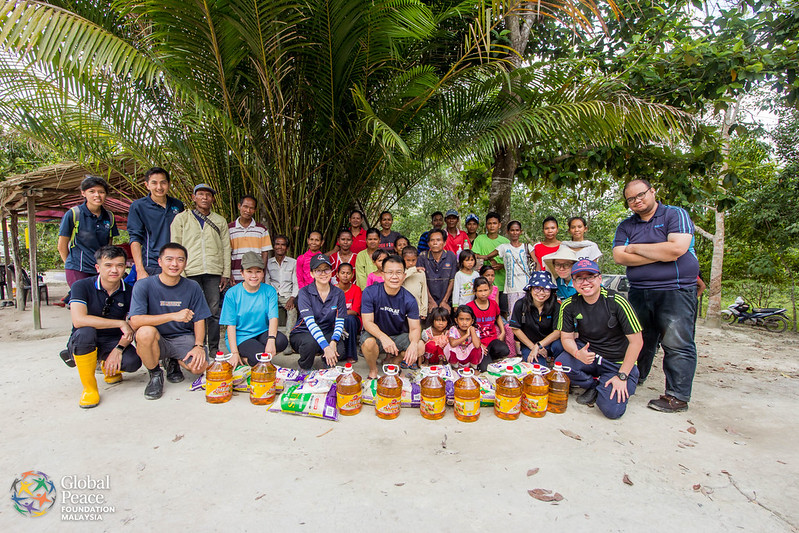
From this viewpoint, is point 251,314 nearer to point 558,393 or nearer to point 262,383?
point 262,383

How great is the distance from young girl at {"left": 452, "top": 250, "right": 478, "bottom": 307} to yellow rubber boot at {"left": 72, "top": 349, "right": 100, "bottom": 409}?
10.5ft

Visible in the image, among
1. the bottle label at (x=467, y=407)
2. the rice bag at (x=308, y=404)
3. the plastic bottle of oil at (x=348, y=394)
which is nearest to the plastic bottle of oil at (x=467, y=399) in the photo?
the bottle label at (x=467, y=407)

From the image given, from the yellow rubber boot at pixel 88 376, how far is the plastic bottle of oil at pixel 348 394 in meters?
1.78

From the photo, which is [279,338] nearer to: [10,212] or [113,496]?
[113,496]

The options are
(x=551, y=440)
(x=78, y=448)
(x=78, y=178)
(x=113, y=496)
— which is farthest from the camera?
(x=78, y=178)

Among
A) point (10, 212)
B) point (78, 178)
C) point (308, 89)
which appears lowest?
point (10, 212)

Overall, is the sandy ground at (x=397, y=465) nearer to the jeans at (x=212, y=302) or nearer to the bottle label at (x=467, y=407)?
the bottle label at (x=467, y=407)

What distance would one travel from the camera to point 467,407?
2652 millimetres

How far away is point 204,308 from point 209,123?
1952mm

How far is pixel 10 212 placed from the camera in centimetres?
735

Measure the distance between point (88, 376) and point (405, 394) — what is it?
92.4 inches

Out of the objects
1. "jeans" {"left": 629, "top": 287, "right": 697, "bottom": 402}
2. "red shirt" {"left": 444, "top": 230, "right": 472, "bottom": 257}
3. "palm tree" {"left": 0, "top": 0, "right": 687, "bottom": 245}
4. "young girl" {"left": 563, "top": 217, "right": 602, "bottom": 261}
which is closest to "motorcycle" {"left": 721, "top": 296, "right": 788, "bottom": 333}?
"palm tree" {"left": 0, "top": 0, "right": 687, "bottom": 245}

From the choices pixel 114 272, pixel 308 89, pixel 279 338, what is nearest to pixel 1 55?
pixel 114 272

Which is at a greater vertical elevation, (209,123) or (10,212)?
(209,123)
